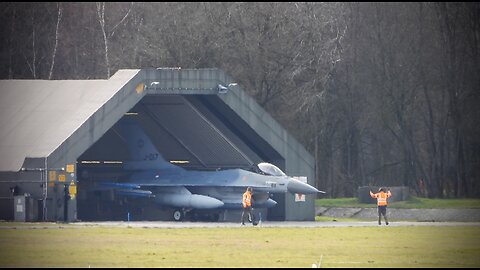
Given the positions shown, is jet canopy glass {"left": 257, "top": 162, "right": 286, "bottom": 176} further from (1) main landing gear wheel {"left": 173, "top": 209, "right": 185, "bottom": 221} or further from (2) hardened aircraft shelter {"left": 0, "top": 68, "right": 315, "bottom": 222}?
(1) main landing gear wheel {"left": 173, "top": 209, "right": 185, "bottom": 221}

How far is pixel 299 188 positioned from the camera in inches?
2285

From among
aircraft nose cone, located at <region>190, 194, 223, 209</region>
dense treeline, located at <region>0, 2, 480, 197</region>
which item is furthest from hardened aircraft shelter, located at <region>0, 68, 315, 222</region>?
dense treeline, located at <region>0, 2, 480, 197</region>

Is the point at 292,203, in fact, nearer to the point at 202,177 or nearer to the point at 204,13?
the point at 202,177

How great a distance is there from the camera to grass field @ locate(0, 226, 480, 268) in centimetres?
3619

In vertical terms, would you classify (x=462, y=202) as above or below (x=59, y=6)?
below

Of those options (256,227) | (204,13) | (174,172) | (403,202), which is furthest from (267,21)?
(256,227)

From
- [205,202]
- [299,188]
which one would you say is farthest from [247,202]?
[205,202]

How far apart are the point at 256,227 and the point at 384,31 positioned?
25226 mm

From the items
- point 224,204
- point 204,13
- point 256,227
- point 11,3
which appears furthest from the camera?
point 11,3

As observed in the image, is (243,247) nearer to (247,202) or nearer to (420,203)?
(247,202)

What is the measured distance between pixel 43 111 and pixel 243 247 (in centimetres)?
2001

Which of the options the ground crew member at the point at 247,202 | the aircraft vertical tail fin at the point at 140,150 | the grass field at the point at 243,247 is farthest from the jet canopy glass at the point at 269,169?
the grass field at the point at 243,247

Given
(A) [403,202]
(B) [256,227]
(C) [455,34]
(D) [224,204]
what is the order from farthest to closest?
(C) [455,34]
(A) [403,202]
(D) [224,204]
(B) [256,227]

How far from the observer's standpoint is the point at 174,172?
60156 mm
